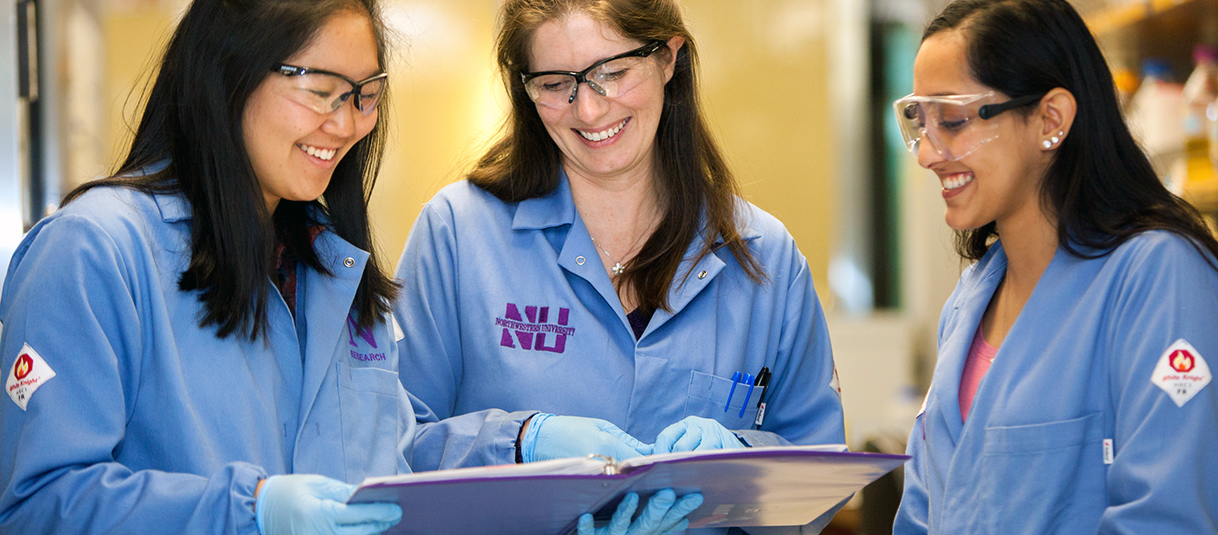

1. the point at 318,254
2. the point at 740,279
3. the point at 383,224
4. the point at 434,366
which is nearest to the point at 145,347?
the point at 318,254

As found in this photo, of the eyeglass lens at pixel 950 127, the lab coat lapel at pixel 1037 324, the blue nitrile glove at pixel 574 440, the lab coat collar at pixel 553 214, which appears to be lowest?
the blue nitrile glove at pixel 574 440

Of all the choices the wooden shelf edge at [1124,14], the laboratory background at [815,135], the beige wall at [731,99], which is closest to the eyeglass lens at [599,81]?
the wooden shelf edge at [1124,14]

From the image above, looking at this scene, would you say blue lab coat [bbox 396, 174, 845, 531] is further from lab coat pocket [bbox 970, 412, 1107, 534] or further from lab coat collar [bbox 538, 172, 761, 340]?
lab coat pocket [bbox 970, 412, 1107, 534]

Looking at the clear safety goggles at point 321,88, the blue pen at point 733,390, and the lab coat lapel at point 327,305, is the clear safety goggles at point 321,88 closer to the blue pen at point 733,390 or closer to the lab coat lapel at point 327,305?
the lab coat lapel at point 327,305

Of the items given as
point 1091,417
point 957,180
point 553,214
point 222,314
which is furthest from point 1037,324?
point 222,314

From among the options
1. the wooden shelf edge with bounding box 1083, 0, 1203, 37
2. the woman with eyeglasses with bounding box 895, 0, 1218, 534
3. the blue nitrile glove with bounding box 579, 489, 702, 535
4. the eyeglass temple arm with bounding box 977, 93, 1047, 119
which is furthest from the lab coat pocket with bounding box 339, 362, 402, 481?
the wooden shelf edge with bounding box 1083, 0, 1203, 37

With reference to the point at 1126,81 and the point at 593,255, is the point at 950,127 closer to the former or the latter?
the point at 593,255

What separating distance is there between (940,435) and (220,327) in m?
1.18

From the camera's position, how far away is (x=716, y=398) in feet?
5.94

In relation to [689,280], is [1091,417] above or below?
below

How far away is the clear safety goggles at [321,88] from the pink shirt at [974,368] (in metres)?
1.13

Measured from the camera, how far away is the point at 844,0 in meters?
4.64

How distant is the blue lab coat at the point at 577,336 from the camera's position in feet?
5.92

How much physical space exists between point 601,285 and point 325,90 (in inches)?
25.0
